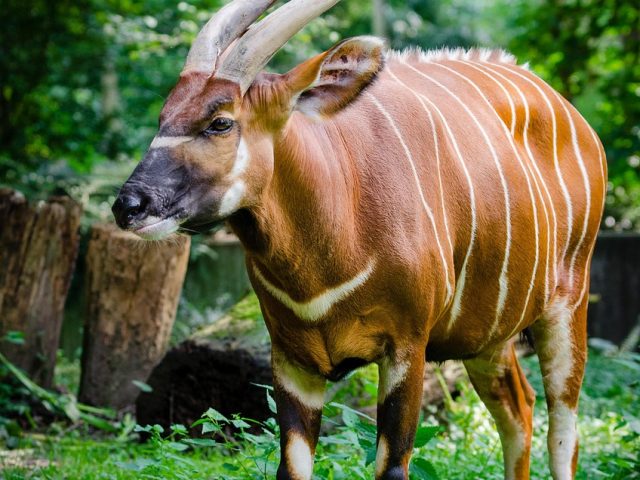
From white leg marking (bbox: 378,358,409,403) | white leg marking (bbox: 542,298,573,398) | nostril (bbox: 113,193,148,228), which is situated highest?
nostril (bbox: 113,193,148,228)

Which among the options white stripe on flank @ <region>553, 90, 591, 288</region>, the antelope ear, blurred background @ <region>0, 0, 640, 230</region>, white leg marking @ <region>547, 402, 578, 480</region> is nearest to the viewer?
the antelope ear

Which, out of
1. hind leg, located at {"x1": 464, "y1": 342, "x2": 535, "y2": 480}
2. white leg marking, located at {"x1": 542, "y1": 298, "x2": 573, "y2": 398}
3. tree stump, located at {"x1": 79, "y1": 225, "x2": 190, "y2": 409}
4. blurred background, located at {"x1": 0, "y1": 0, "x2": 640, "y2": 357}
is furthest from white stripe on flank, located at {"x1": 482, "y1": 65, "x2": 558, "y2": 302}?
blurred background, located at {"x1": 0, "y1": 0, "x2": 640, "y2": 357}

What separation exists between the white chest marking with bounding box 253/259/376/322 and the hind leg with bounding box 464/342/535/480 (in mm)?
1333

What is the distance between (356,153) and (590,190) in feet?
4.80

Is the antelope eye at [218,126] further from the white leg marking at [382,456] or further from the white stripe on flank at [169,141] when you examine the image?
the white leg marking at [382,456]

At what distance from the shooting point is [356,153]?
10.1 ft

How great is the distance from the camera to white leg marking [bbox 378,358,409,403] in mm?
3041

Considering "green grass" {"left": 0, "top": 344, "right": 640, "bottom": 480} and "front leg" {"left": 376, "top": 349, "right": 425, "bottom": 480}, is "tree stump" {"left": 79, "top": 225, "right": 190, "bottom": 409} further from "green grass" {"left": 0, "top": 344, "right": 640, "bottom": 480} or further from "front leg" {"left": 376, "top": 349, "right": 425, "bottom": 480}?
"front leg" {"left": 376, "top": 349, "right": 425, "bottom": 480}

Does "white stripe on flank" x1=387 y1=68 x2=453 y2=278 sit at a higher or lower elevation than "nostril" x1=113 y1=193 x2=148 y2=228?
higher

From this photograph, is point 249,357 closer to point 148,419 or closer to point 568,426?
point 148,419

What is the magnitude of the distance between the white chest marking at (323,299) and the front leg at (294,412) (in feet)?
0.80

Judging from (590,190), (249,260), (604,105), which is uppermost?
(604,105)

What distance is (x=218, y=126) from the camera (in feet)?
8.80

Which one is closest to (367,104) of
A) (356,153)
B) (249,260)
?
(356,153)
